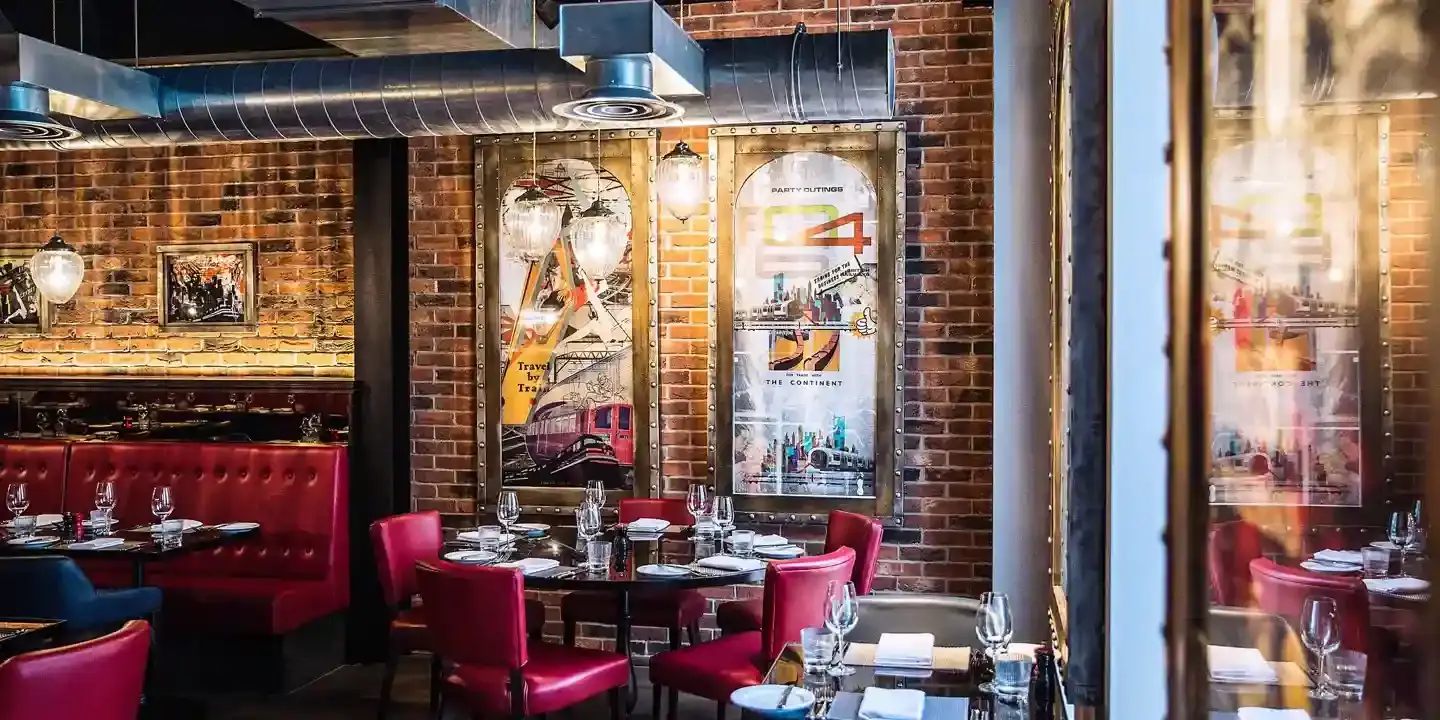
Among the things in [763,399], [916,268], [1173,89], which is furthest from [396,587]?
[1173,89]

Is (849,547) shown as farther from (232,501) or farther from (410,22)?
(232,501)

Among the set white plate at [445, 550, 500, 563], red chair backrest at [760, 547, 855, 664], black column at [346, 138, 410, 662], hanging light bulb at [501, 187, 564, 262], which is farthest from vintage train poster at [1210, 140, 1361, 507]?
black column at [346, 138, 410, 662]

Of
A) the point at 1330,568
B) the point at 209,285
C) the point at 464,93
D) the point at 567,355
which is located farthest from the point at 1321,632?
the point at 209,285

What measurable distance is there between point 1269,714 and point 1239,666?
3.4 inches

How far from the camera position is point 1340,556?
84cm

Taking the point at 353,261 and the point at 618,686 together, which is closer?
the point at 618,686

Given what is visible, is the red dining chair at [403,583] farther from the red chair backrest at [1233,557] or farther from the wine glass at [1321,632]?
the wine glass at [1321,632]

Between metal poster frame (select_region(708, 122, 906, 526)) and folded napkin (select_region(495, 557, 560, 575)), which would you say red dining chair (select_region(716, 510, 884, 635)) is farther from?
folded napkin (select_region(495, 557, 560, 575))

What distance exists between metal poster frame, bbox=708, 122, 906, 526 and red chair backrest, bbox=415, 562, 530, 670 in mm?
2003

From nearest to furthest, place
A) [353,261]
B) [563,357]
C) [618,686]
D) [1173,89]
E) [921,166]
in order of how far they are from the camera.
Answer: [1173,89]
[618,686]
[921,166]
[563,357]
[353,261]

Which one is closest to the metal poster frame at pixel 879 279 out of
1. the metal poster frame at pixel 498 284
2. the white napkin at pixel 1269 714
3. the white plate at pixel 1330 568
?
the metal poster frame at pixel 498 284

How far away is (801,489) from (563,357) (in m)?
1.38

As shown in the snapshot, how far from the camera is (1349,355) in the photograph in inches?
32.7

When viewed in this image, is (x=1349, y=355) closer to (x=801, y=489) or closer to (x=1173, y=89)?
(x=1173, y=89)
